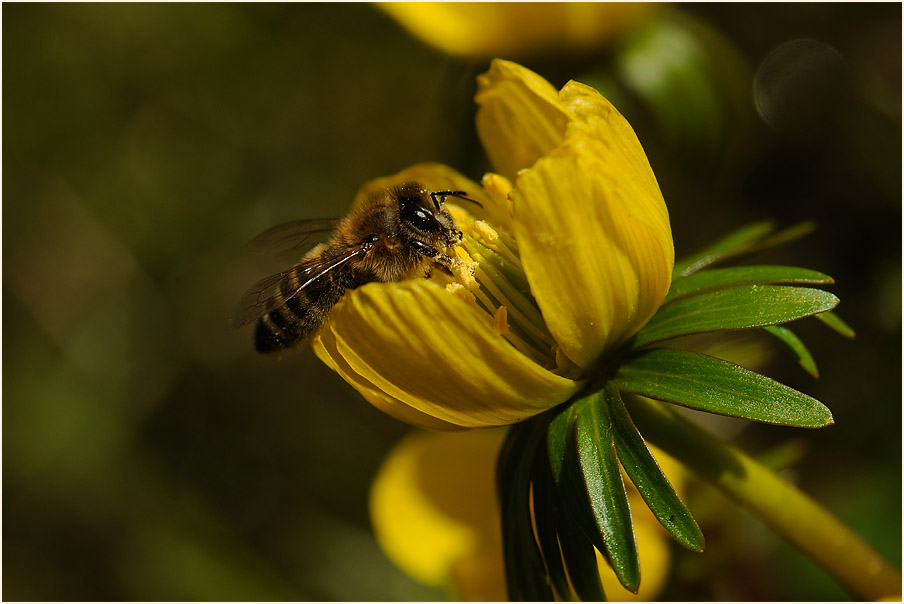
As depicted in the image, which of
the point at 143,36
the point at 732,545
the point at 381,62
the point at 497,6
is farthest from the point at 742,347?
the point at 143,36

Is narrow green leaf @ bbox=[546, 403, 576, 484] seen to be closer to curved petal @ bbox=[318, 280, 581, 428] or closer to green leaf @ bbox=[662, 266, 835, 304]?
curved petal @ bbox=[318, 280, 581, 428]

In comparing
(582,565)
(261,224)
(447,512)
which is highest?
(261,224)

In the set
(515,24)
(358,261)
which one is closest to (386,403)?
(358,261)

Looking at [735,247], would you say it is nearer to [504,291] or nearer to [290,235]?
[504,291]

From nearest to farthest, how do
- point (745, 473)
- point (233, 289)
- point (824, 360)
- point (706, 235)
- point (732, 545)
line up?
point (745, 473)
point (732, 545)
point (824, 360)
point (706, 235)
point (233, 289)

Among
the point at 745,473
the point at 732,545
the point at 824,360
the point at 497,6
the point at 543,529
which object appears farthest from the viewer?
the point at 824,360

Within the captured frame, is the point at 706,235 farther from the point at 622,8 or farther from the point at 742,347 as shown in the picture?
the point at 742,347

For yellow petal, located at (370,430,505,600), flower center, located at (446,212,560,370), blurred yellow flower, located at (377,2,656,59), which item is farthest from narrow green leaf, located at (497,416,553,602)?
blurred yellow flower, located at (377,2,656,59)
